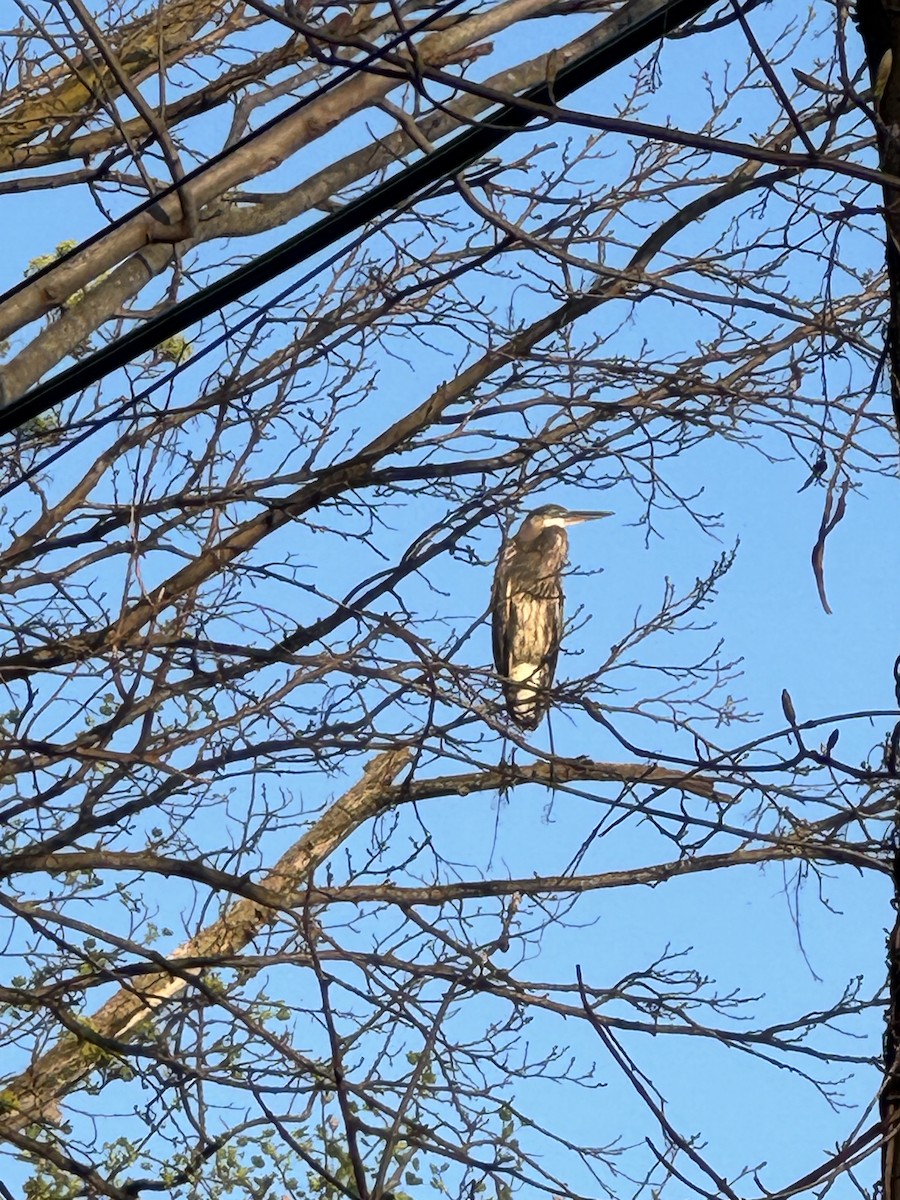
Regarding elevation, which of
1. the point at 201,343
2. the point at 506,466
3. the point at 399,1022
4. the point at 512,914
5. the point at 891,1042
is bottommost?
the point at 891,1042

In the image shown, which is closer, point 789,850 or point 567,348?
point 789,850

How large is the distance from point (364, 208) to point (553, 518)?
7441mm

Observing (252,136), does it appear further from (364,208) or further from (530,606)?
(530,606)

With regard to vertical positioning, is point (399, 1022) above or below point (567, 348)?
below

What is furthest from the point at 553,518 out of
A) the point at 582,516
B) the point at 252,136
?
the point at 252,136

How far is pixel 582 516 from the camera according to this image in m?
10.6

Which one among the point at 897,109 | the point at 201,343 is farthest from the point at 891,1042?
the point at 201,343

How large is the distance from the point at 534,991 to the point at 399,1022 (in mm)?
641

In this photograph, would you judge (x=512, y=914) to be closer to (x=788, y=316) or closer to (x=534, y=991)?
(x=534, y=991)

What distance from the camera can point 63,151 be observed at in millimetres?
5391

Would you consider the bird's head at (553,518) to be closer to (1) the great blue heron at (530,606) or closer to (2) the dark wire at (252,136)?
(1) the great blue heron at (530,606)

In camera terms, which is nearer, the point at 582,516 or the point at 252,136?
the point at 252,136

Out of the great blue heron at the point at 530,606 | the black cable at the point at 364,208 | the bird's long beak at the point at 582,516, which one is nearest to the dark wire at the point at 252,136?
the black cable at the point at 364,208

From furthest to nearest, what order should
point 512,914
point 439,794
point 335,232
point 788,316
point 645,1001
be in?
point 439,794
point 645,1001
point 512,914
point 788,316
point 335,232
